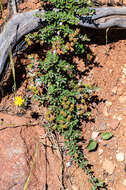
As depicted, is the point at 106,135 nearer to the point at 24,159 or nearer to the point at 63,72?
the point at 63,72

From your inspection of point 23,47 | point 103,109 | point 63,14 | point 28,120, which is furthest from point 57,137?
point 63,14

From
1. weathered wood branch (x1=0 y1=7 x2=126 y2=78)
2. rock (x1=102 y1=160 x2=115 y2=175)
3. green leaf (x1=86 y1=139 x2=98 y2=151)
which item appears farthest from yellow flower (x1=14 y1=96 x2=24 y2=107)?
rock (x1=102 y1=160 x2=115 y2=175)

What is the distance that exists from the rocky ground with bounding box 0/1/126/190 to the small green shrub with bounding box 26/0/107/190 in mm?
190

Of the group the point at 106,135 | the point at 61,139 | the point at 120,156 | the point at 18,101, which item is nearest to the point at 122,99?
the point at 106,135

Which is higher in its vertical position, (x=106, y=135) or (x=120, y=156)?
(x=106, y=135)

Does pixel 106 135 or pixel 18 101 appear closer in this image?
pixel 18 101

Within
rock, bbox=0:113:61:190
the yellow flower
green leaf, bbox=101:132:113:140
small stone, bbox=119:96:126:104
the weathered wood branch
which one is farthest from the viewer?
small stone, bbox=119:96:126:104

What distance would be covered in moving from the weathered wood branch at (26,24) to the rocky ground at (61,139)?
0.26 metres

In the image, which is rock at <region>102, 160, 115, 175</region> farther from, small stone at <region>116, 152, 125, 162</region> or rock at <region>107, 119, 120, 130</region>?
rock at <region>107, 119, 120, 130</region>

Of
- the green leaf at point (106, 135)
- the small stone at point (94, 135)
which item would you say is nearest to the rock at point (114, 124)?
the green leaf at point (106, 135)

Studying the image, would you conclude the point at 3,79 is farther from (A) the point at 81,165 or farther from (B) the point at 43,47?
(A) the point at 81,165

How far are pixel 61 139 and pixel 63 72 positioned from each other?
110cm

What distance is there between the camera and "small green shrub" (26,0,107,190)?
3486 mm

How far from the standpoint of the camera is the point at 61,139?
3.97m
